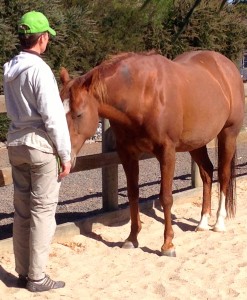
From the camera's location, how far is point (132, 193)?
204 inches

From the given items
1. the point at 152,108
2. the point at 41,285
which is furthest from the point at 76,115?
the point at 41,285

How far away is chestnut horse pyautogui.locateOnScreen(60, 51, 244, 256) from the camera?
4.46m

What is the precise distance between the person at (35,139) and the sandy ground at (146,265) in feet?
1.22

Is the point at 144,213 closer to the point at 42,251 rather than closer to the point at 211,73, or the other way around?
the point at 211,73

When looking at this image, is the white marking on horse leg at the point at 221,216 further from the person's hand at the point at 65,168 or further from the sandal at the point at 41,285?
the person's hand at the point at 65,168

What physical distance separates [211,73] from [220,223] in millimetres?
1379

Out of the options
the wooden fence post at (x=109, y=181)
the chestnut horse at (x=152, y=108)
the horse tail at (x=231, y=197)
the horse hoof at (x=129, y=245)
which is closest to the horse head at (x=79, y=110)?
the chestnut horse at (x=152, y=108)

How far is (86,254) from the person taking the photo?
15.9 feet

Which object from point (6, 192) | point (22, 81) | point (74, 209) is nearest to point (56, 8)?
point (6, 192)

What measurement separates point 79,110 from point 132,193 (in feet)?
3.59

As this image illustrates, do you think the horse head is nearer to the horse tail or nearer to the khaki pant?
the khaki pant

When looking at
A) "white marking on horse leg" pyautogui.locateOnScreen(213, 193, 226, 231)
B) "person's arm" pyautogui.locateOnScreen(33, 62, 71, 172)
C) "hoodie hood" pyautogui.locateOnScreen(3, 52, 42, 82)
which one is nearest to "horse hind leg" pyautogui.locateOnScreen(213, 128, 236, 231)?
"white marking on horse leg" pyautogui.locateOnScreen(213, 193, 226, 231)

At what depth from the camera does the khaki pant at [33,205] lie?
3754 millimetres

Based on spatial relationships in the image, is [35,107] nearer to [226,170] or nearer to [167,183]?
[167,183]
